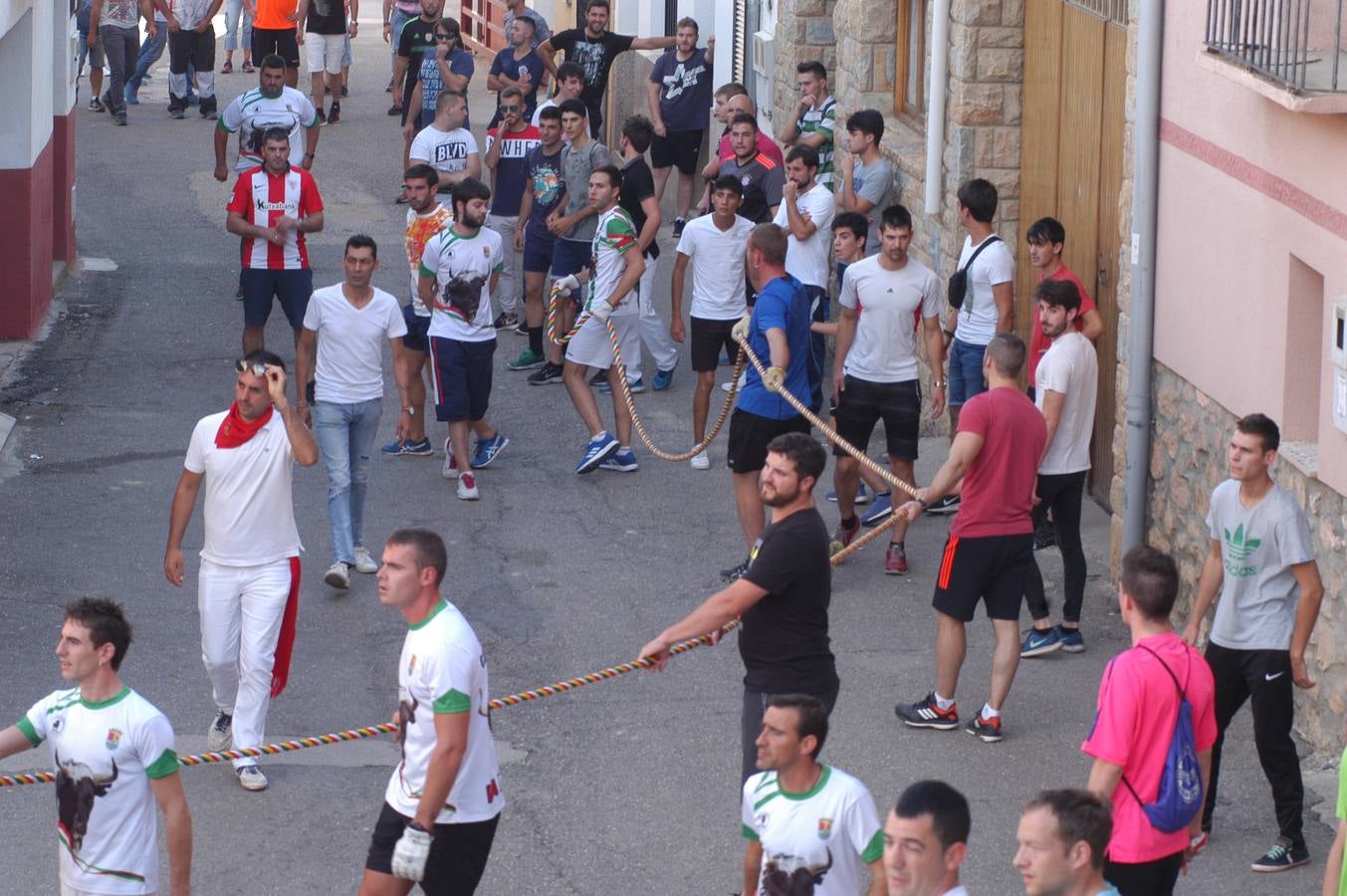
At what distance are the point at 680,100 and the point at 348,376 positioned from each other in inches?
350

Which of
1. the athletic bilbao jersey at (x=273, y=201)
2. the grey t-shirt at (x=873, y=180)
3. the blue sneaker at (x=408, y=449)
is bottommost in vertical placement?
the blue sneaker at (x=408, y=449)

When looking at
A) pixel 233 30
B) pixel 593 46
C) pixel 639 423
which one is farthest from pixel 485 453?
pixel 233 30

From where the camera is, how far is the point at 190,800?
809 cm

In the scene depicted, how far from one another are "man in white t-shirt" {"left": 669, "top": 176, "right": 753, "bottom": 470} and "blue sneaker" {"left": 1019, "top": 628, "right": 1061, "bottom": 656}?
141 inches

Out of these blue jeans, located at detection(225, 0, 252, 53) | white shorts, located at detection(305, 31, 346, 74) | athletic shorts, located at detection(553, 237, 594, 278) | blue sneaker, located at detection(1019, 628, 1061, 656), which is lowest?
blue sneaker, located at detection(1019, 628, 1061, 656)

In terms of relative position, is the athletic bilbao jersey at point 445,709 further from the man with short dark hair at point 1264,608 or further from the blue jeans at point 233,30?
the blue jeans at point 233,30

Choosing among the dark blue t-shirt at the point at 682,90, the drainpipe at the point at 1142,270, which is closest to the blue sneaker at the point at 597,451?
the drainpipe at the point at 1142,270

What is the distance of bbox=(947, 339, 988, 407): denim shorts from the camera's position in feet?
38.2

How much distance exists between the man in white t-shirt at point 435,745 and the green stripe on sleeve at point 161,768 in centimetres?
71

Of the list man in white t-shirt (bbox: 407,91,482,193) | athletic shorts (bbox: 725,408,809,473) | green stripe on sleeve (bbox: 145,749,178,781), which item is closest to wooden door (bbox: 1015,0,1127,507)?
athletic shorts (bbox: 725,408,809,473)

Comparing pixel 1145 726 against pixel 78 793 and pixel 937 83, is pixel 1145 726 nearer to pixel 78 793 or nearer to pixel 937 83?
pixel 78 793

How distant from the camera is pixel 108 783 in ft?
19.1

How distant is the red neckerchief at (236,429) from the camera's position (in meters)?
8.24

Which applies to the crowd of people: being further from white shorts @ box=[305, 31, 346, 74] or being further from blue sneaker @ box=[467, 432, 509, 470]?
white shorts @ box=[305, 31, 346, 74]
